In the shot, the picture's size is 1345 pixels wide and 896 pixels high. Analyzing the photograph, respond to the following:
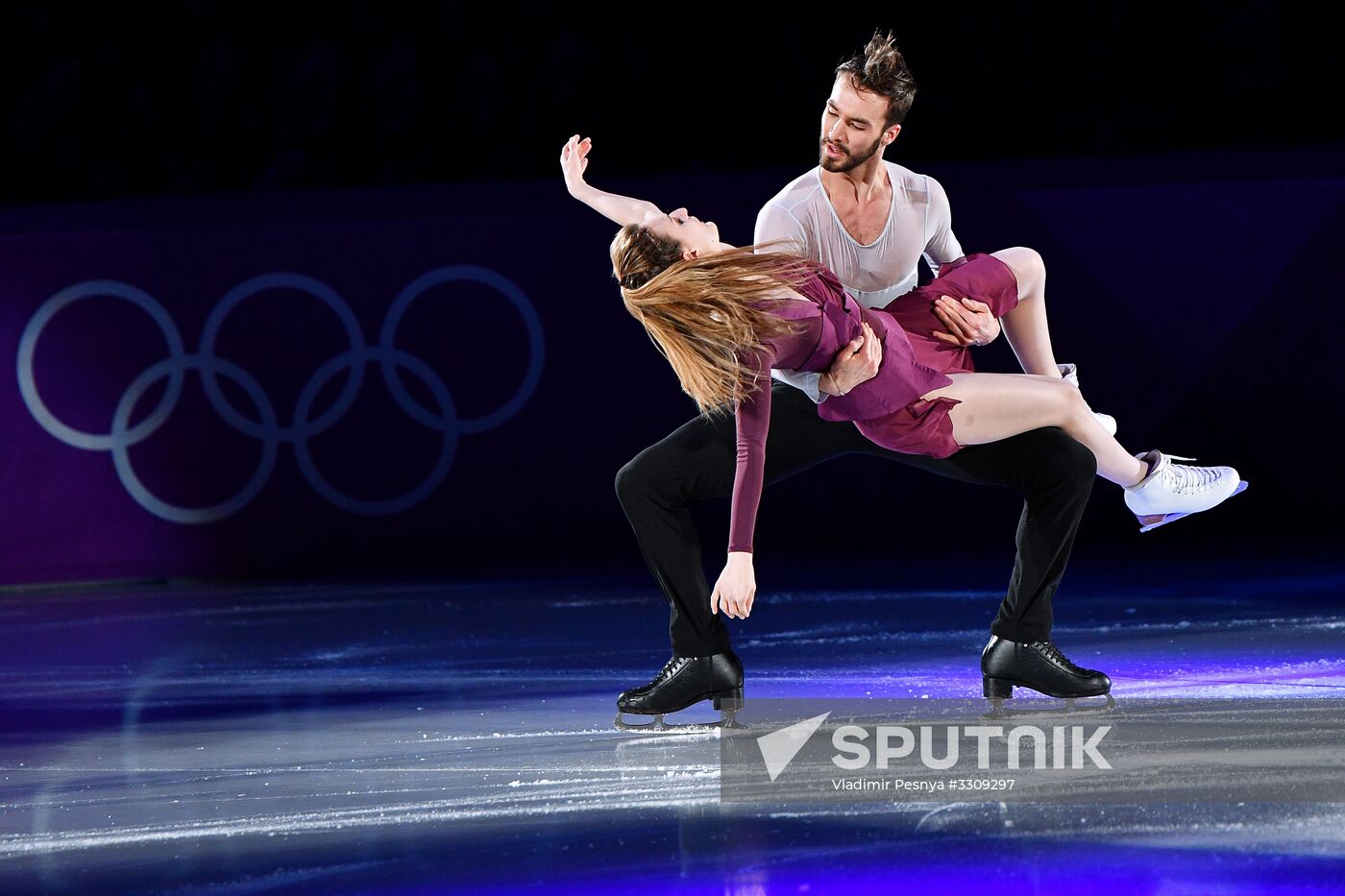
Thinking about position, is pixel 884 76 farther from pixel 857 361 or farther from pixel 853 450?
pixel 853 450

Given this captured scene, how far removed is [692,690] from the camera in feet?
14.2

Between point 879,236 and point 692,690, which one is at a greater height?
point 879,236

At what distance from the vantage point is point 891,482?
8016 millimetres

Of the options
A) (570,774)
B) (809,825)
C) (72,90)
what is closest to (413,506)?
(72,90)

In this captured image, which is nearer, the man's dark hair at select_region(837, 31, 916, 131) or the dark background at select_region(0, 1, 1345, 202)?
the man's dark hair at select_region(837, 31, 916, 131)

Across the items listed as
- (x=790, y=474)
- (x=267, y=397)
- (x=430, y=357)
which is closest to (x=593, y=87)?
(x=430, y=357)

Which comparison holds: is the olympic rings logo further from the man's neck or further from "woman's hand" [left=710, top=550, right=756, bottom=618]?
"woman's hand" [left=710, top=550, right=756, bottom=618]

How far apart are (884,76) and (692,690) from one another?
164cm

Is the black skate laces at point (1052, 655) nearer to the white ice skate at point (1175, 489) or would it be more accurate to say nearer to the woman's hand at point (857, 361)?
the white ice skate at point (1175, 489)

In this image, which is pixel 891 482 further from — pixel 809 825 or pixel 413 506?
pixel 809 825

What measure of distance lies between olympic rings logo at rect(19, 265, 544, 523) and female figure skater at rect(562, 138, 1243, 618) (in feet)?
12.3

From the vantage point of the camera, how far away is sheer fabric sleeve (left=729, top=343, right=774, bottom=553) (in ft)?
12.9

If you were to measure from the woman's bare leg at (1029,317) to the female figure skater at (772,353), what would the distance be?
55 mm

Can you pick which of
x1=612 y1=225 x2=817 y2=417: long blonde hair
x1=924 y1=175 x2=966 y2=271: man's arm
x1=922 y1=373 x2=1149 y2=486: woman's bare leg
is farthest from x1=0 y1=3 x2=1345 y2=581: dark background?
x1=612 y1=225 x2=817 y2=417: long blonde hair
